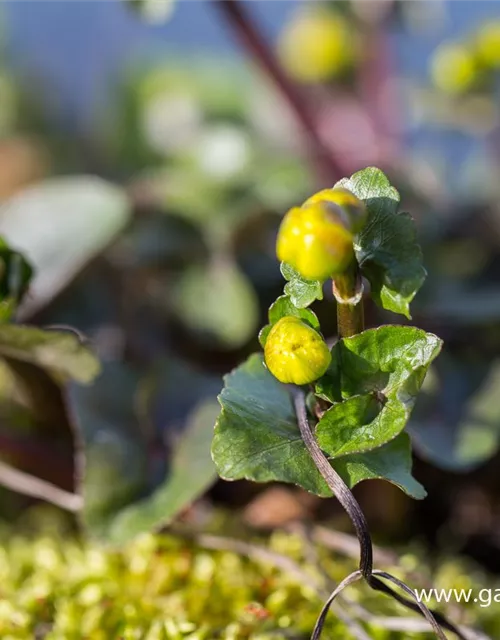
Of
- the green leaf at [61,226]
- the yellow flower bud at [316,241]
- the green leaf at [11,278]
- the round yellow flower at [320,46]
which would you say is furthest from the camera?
the round yellow flower at [320,46]

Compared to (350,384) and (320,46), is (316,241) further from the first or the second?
(320,46)

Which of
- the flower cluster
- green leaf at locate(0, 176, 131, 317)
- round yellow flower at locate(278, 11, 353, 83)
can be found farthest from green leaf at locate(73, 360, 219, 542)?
round yellow flower at locate(278, 11, 353, 83)

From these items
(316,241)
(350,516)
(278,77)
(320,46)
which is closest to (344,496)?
(350,516)

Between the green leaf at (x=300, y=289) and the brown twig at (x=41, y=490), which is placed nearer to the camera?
the green leaf at (x=300, y=289)

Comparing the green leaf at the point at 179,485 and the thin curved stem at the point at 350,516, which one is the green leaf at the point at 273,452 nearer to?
Result: the thin curved stem at the point at 350,516

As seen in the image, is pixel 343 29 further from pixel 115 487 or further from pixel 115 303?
pixel 115 487

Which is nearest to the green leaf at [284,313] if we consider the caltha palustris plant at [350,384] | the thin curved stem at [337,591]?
the caltha palustris plant at [350,384]
